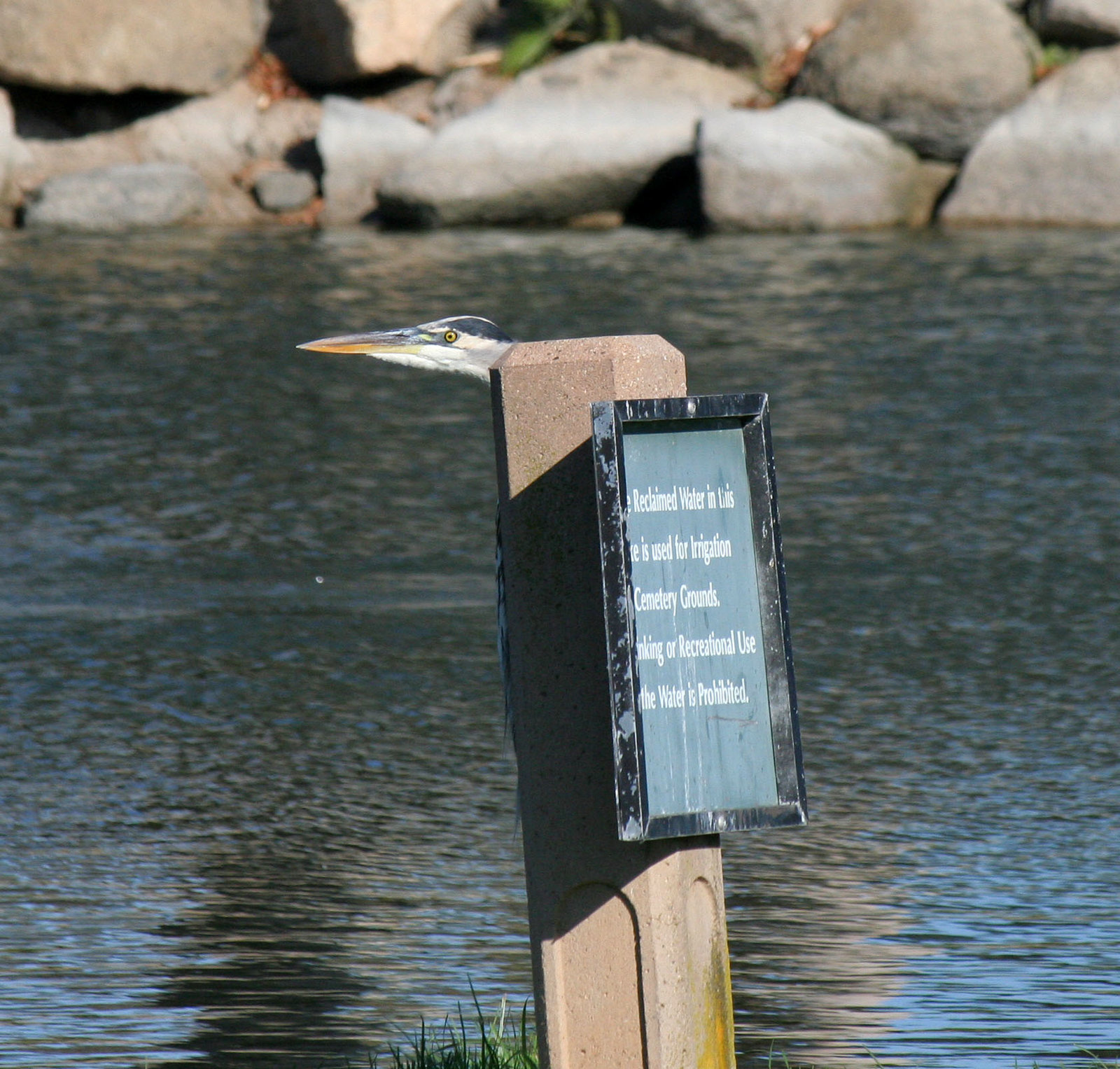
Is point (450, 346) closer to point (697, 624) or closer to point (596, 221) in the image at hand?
point (697, 624)

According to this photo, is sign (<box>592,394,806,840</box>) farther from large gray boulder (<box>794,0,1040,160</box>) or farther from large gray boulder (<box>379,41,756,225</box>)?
large gray boulder (<box>794,0,1040,160</box>)

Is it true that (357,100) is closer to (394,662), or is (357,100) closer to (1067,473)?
(1067,473)

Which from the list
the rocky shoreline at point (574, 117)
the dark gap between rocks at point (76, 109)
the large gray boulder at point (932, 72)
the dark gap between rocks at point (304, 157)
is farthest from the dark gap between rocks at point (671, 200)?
the dark gap between rocks at point (76, 109)

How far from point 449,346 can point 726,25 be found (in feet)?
53.0

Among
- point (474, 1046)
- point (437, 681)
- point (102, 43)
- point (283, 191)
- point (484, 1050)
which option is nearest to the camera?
point (484, 1050)

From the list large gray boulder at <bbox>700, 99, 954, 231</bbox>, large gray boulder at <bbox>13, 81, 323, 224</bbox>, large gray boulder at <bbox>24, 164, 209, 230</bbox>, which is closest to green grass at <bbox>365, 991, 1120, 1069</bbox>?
large gray boulder at <bbox>700, 99, 954, 231</bbox>

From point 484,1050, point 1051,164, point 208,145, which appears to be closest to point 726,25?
point 1051,164

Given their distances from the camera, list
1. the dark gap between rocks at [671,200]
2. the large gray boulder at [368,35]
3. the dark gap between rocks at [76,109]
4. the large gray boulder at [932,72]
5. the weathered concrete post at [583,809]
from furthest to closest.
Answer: the dark gap between rocks at [76,109], the large gray boulder at [368,35], the dark gap between rocks at [671,200], the large gray boulder at [932,72], the weathered concrete post at [583,809]

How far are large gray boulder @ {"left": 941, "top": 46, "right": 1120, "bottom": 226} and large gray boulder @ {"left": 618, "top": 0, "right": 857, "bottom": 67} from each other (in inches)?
117

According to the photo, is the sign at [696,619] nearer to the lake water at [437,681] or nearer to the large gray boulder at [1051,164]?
the lake water at [437,681]

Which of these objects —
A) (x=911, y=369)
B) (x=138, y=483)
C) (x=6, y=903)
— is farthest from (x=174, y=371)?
(x=6, y=903)

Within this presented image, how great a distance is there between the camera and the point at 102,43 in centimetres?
1903

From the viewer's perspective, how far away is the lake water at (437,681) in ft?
14.0

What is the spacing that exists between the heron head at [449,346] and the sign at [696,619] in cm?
89
